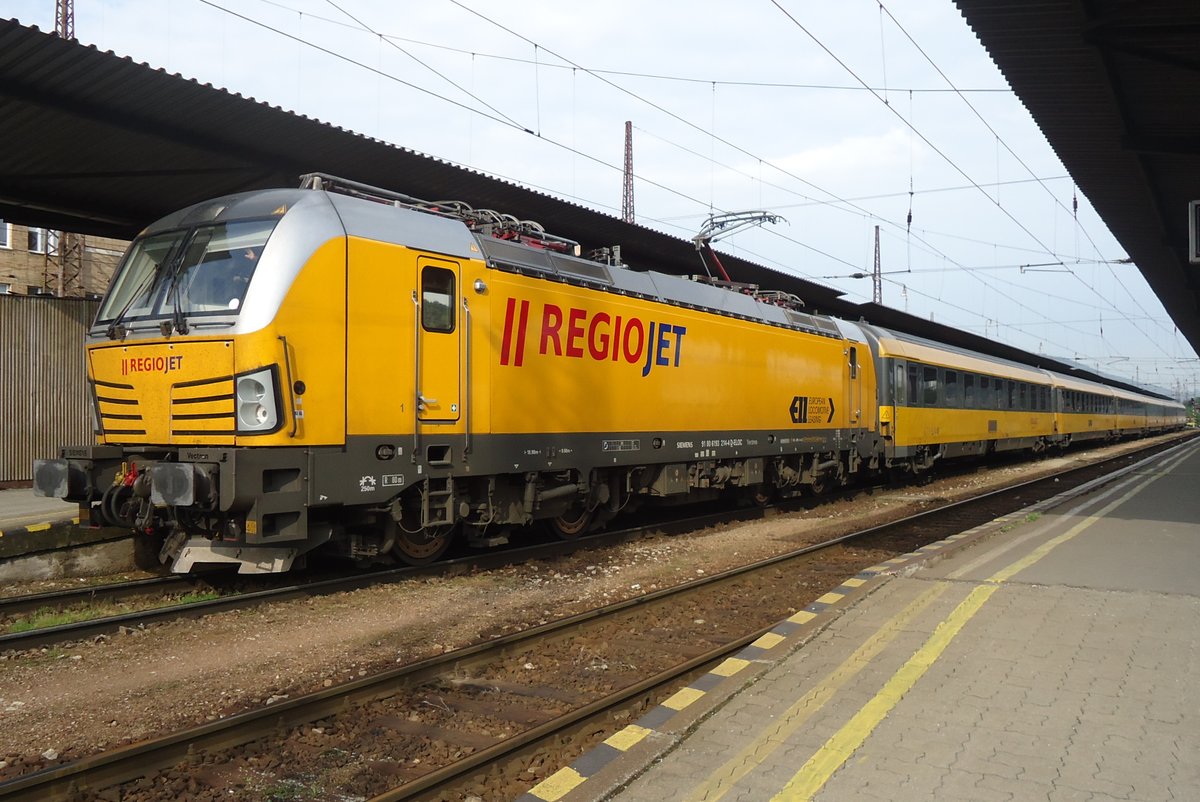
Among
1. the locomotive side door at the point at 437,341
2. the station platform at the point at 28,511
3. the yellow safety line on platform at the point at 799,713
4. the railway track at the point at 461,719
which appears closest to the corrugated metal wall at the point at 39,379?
the station platform at the point at 28,511

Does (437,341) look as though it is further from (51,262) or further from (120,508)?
(51,262)

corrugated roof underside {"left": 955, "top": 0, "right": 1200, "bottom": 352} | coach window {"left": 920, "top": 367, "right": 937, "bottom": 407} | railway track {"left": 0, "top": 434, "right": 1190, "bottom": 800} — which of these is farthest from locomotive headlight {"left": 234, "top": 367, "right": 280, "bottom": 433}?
coach window {"left": 920, "top": 367, "right": 937, "bottom": 407}

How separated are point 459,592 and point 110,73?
6424mm

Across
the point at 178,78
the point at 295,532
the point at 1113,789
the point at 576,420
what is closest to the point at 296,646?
the point at 295,532

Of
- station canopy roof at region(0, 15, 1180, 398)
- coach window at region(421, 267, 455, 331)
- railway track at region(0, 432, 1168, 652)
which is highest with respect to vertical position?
station canopy roof at region(0, 15, 1180, 398)

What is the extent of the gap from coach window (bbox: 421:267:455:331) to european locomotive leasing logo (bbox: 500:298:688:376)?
27.8 inches

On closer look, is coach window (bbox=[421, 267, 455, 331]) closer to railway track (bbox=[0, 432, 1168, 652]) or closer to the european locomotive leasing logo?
the european locomotive leasing logo

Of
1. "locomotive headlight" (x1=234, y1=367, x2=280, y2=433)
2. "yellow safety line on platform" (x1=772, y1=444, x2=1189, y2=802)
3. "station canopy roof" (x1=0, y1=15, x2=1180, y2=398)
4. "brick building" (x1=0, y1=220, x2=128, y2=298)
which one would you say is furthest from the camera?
"brick building" (x1=0, y1=220, x2=128, y2=298)

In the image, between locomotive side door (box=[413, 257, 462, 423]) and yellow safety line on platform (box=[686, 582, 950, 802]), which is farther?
locomotive side door (box=[413, 257, 462, 423])

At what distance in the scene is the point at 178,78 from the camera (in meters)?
8.53

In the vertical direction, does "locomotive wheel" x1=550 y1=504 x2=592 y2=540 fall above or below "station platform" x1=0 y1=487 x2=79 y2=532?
below

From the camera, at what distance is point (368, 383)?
23.4 feet

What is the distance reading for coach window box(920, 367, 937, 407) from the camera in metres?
18.8

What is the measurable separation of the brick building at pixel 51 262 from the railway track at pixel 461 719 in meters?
22.3
